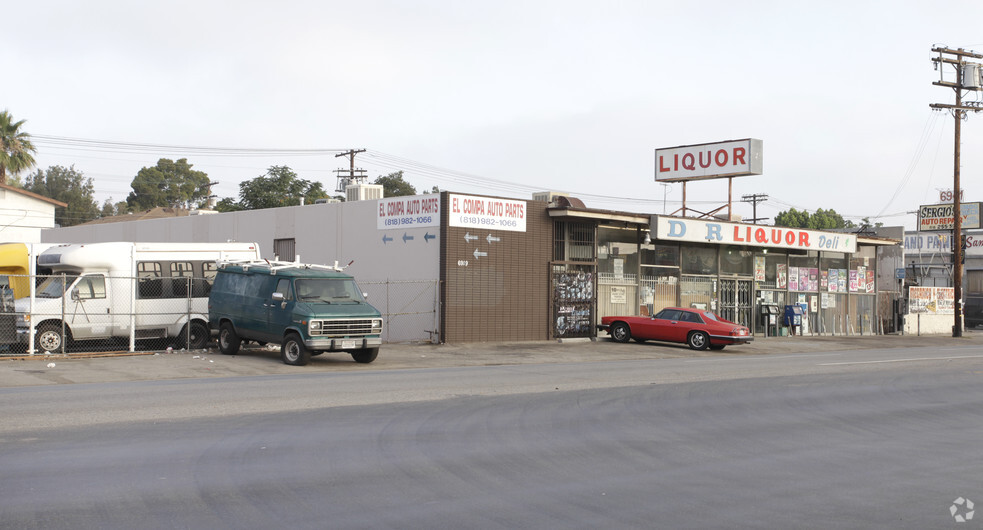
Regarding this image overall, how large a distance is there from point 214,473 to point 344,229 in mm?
22022

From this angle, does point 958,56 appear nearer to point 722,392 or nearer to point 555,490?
point 722,392

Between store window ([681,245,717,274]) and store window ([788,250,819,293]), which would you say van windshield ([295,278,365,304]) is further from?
store window ([788,250,819,293])

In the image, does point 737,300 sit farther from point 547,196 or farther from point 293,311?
point 293,311

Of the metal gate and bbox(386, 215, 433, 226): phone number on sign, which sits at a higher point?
bbox(386, 215, 433, 226): phone number on sign

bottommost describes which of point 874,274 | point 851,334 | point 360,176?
point 851,334

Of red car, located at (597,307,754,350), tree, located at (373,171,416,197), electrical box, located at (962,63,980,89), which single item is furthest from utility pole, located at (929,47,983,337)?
tree, located at (373,171,416,197)

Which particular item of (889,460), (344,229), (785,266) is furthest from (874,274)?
(889,460)

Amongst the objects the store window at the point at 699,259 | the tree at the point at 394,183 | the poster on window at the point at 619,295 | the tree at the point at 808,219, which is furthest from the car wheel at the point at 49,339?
the tree at the point at 808,219

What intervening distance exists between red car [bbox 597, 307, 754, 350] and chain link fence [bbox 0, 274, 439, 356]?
1357 cm

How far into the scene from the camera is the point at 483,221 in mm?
27328

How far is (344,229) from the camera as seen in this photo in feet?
96.8

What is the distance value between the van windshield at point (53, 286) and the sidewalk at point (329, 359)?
194cm

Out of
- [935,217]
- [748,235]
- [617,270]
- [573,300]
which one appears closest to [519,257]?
[573,300]

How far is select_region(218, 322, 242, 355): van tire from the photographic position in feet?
68.8
